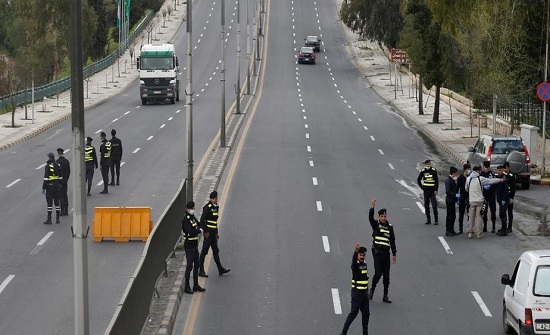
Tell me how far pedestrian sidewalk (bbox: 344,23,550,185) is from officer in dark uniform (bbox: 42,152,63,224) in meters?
16.4

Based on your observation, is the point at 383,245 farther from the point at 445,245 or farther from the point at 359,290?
the point at 445,245

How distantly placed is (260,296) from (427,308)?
124 inches

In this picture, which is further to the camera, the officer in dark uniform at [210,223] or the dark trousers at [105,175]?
the dark trousers at [105,175]

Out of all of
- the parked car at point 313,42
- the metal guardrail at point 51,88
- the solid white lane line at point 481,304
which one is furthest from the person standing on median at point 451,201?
the parked car at point 313,42

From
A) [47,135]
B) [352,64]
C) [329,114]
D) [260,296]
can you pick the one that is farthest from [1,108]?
[260,296]

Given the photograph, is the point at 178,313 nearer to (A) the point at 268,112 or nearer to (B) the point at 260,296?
(B) the point at 260,296

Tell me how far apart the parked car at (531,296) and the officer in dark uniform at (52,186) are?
48.6 feet

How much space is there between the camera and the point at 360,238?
2681cm

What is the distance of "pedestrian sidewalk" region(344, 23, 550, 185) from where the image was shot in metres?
→ 47.9

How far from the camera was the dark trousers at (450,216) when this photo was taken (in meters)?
26.8

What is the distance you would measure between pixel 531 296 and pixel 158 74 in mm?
50395

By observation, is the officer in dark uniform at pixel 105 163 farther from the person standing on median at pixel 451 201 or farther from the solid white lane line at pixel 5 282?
the person standing on median at pixel 451 201

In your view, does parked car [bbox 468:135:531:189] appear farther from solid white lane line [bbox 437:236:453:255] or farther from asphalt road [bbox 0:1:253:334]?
asphalt road [bbox 0:1:253:334]

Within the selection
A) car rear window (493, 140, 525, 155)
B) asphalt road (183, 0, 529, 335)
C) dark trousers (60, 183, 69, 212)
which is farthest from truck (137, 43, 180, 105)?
dark trousers (60, 183, 69, 212)
